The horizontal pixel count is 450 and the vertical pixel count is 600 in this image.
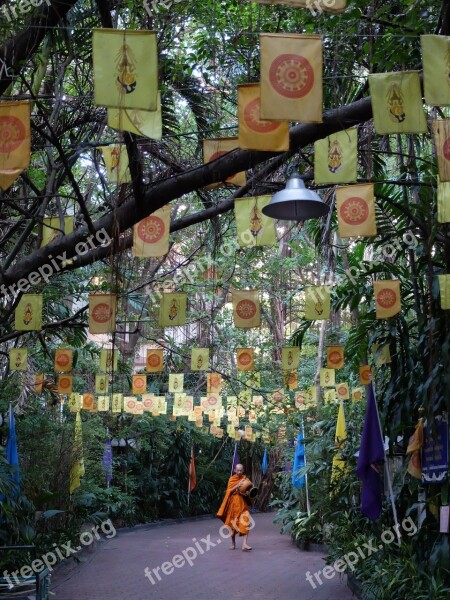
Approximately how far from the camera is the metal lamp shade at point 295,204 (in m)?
6.17

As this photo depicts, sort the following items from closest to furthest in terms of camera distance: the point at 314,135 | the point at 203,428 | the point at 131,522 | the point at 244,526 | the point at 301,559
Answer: the point at 314,135
the point at 301,559
the point at 244,526
the point at 131,522
the point at 203,428

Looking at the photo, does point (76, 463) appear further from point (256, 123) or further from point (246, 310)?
point (256, 123)

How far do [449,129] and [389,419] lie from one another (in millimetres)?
3901

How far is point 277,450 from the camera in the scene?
2950 centimetres

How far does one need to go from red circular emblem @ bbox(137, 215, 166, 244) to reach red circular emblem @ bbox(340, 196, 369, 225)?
6.46 ft

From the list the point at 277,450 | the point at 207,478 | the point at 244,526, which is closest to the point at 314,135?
the point at 244,526

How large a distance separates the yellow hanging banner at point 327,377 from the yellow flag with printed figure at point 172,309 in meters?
5.75

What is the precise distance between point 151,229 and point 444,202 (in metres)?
Result: 3.24

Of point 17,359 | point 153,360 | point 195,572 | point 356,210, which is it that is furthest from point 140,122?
point 153,360

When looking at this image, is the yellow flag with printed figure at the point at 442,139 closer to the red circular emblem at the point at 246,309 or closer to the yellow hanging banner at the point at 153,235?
the yellow hanging banner at the point at 153,235

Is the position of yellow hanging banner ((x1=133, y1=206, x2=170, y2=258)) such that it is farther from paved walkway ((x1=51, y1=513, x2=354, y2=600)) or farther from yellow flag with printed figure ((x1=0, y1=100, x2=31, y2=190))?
paved walkway ((x1=51, y1=513, x2=354, y2=600))

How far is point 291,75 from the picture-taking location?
5.41m

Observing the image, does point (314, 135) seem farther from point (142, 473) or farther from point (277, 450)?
point (277, 450)

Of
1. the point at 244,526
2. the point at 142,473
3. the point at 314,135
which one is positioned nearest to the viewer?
the point at 314,135
